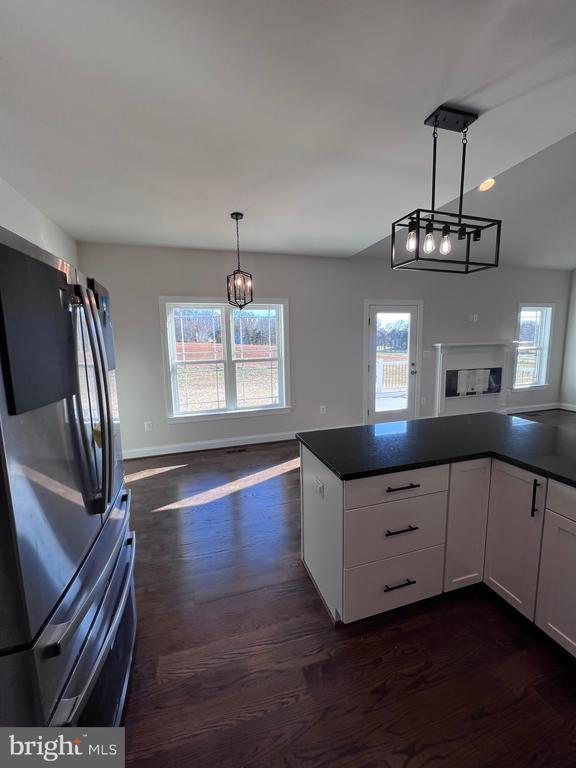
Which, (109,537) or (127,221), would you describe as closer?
(109,537)

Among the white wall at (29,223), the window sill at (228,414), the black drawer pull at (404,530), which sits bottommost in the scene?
the window sill at (228,414)

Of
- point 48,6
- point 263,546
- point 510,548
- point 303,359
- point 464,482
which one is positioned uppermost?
point 48,6

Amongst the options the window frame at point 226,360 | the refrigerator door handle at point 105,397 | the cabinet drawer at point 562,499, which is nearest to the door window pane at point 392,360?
the window frame at point 226,360

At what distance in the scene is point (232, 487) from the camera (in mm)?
3350

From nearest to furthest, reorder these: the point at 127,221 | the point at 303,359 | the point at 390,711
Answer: the point at 390,711 < the point at 127,221 < the point at 303,359

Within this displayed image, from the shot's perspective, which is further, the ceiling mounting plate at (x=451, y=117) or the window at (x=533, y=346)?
the window at (x=533, y=346)

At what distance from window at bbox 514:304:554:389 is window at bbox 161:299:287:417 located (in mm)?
4715

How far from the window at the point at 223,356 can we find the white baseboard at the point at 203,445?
41cm

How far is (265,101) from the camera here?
1621 mm

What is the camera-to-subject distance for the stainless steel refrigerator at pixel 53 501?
0.67 metres

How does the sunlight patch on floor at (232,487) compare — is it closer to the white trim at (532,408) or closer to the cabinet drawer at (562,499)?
the cabinet drawer at (562,499)

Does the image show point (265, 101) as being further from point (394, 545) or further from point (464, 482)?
point (394, 545)

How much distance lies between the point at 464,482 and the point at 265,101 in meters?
2.17

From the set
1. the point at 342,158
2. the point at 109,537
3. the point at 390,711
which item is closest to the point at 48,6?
the point at 342,158
